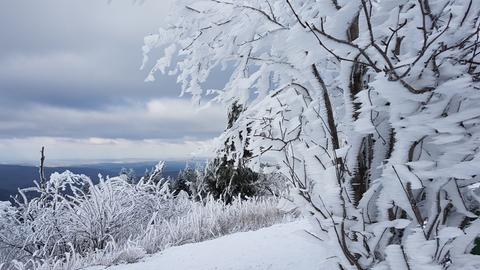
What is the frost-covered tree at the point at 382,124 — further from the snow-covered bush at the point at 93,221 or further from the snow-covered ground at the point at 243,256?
the snow-covered bush at the point at 93,221

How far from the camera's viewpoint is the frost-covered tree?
1.70 meters

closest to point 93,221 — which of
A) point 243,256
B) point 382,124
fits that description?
point 243,256

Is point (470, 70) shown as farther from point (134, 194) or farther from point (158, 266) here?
point (134, 194)

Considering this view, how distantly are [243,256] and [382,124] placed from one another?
88.8 inches

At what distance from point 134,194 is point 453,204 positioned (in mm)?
5541

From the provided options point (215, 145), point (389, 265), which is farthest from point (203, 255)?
point (389, 265)

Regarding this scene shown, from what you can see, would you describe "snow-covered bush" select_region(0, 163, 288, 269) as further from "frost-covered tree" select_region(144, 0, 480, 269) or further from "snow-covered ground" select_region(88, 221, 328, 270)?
"frost-covered tree" select_region(144, 0, 480, 269)

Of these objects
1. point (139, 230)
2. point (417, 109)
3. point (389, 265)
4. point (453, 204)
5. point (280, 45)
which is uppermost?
point (280, 45)

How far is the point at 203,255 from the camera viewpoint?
4.01 m

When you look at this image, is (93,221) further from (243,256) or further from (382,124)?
(382,124)

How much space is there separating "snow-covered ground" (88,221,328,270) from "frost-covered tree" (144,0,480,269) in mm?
1323

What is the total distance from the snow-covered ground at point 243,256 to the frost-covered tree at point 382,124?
132cm

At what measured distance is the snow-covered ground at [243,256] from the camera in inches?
144

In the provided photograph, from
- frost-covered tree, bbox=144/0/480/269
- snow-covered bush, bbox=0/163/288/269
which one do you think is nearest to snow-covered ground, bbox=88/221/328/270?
snow-covered bush, bbox=0/163/288/269
